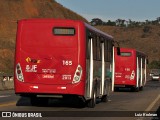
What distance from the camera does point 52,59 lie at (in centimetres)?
1922

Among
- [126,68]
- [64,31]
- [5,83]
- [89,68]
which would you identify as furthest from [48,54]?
[126,68]

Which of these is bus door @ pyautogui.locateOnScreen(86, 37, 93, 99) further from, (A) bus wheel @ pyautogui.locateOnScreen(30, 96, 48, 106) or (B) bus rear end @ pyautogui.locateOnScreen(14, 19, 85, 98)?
(A) bus wheel @ pyautogui.locateOnScreen(30, 96, 48, 106)

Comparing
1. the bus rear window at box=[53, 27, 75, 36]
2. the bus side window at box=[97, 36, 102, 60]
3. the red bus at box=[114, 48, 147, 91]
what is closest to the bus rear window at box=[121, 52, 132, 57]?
the red bus at box=[114, 48, 147, 91]

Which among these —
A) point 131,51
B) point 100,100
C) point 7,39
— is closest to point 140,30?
point 7,39

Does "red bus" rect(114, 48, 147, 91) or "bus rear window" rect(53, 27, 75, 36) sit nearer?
Result: "bus rear window" rect(53, 27, 75, 36)

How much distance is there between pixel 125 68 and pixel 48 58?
2017 centimetres

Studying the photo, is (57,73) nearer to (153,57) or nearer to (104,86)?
(104,86)

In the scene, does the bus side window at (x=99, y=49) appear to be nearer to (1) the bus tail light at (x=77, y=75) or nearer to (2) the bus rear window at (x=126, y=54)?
(1) the bus tail light at (x=77, y=75)

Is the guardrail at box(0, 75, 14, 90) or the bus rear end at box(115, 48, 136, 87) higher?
the bus rear end at box(115, 48, 136, 87)

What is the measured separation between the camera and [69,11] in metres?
103

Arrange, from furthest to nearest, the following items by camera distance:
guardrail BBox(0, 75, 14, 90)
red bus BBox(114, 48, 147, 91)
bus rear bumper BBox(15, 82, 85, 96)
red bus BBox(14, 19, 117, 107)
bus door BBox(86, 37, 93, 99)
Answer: red bus BBox(114, 48, 147, 91) → guardrail BBox(0, 75, 14, 90) → bus door BBox(86, 37, 93, 99) → red bus BBox(14, 19, 117, 107) → bus rear bumper BBox(15, 82, 85, 96)

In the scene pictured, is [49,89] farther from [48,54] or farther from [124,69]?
[124,69]

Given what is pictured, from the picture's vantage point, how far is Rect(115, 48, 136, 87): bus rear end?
38.5 m

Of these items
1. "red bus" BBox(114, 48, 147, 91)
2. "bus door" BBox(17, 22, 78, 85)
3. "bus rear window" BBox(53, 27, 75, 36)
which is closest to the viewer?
"bus door" BBox(17, 22, 78, 85)
